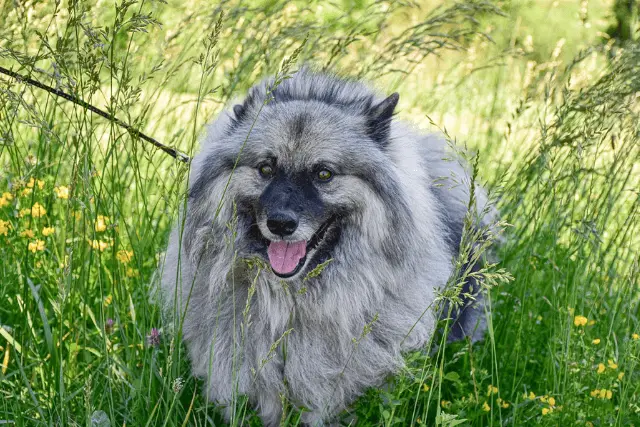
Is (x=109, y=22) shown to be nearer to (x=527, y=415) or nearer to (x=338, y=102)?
(x=338, y=102)

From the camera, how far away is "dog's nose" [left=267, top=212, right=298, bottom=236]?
2492mm

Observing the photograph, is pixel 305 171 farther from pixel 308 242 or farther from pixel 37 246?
pixel 37 246

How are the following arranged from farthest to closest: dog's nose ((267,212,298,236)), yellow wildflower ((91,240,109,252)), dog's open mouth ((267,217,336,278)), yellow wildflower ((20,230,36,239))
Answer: yellow wildflower ((20,230,36,239)), dog's open mouth ((267,217,336,278)), dog's nose ((267,212,298,236)), yellow wildflower ((91,240,109,252))

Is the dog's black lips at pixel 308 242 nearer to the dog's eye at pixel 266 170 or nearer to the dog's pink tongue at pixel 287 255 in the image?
the dog's pink tongue at pixel 287 255

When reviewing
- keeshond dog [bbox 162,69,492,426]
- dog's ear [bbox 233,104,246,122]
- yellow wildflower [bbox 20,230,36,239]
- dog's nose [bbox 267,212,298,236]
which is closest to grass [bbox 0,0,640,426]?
yellow wildflower [bbox 20,230,36,239]

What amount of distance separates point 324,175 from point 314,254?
0.99ft

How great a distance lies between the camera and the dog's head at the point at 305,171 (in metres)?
2.65

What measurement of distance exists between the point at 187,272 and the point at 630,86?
1.99 meters

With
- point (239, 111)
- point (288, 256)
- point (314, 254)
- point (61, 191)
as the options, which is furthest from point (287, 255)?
point (61, 191)

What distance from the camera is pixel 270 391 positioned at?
283cm

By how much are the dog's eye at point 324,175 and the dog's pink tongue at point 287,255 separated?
246mm

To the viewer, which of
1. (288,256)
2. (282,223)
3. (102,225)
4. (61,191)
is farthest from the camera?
(61,191)

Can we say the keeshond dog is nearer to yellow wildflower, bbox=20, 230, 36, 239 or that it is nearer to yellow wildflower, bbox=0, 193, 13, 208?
yellow wildflower, bbox=20, 230, 36, 239

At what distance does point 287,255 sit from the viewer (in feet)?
8.76
